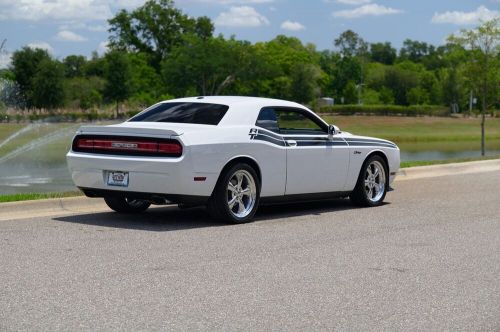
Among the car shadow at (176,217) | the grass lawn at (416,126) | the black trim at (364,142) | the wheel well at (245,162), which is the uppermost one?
the black trim at (364,142)

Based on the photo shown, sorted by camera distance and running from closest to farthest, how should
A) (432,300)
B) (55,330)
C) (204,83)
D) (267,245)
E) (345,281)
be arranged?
1. (55,330)
2. (432,300)
3. (345,281)
4. (267,245)
5. (204,83)

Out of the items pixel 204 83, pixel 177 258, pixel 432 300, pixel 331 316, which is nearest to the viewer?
pixel 331 316

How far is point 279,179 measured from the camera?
10.9 m

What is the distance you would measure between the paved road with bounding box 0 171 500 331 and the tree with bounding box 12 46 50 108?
73.8 metres

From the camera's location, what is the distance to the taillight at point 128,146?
9.80 m

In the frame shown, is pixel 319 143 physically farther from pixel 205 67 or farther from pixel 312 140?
pixel 205 67

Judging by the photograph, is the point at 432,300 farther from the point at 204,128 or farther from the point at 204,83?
the point at 204,83

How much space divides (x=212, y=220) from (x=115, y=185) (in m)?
1.32

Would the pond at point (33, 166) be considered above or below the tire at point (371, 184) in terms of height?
below

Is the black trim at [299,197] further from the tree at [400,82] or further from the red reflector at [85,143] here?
the tree at [400,82]

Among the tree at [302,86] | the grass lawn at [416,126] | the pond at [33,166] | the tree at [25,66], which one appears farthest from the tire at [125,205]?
the tree at [302,86]

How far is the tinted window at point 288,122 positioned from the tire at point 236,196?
0.75 m

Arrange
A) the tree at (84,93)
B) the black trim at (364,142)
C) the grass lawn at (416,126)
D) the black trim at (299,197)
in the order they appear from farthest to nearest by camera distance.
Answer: the tree at (84,93) → the grass lawn at (416,126) → the black trim at (364,142) → the black trim at (299,197)

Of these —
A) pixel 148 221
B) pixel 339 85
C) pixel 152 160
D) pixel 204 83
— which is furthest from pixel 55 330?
pixel 339 85
